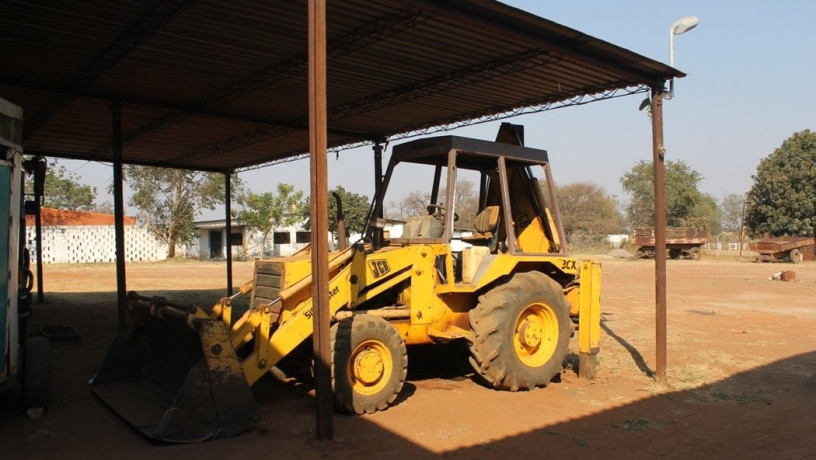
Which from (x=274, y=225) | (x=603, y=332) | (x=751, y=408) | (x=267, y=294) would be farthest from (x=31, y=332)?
(x=274, y=225)

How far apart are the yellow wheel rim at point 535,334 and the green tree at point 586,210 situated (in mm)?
56277

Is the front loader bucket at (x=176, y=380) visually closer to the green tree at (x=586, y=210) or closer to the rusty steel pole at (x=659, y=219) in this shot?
the rusty steel pole at (x=659, y=219)

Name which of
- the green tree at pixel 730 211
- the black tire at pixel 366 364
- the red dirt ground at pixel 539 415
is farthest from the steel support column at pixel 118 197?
the green tree at pixel 730 211

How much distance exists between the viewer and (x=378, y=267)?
22.0 feet

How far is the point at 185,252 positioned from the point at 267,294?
142 feet

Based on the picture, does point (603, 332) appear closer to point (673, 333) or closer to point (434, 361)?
point (673, 333)

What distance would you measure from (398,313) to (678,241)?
40637 millimetres

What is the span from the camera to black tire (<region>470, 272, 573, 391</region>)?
698 cm

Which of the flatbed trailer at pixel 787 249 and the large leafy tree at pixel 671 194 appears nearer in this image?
the flatbed trailer at pixel 787 249

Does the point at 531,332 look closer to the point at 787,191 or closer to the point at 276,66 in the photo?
the point at 276,66

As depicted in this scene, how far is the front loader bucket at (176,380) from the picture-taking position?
17.1 ft

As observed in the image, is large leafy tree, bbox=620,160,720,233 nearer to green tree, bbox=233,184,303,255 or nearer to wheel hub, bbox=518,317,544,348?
green tree, bbox=233,184,303,255

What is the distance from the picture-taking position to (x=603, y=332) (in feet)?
39.0

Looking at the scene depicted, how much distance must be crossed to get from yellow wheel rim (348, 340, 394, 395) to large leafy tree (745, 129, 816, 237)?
42793mm
